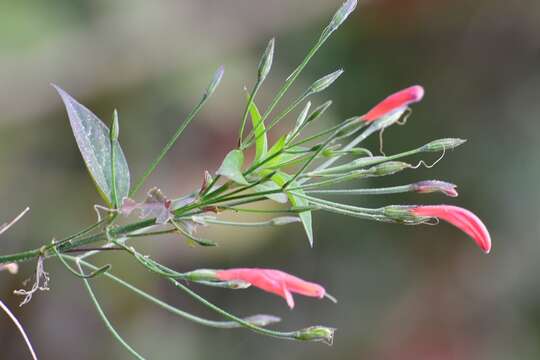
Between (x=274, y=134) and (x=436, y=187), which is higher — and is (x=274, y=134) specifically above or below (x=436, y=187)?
above

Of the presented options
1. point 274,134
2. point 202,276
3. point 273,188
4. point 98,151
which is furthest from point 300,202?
point 274,134

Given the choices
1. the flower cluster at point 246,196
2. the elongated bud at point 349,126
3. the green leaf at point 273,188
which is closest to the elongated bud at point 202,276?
A: the flower cluster at point 246,196

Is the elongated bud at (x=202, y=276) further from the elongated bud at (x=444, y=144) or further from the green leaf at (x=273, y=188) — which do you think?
the elongated bud at (x=444, y=144)

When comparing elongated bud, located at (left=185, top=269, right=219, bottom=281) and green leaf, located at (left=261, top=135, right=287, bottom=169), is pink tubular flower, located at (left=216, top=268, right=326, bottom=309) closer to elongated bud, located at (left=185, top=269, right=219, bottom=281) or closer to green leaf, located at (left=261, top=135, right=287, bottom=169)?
elongated bud, located at (left=185, top=269, right=219, bottom=281)

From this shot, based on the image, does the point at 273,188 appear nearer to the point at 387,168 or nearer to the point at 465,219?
the point at 387,168

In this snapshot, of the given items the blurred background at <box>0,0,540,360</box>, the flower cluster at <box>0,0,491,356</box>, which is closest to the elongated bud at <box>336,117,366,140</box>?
the flower cluster at <box>0,0,491,356</box>

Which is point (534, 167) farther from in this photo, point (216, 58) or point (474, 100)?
point (216, 58)
